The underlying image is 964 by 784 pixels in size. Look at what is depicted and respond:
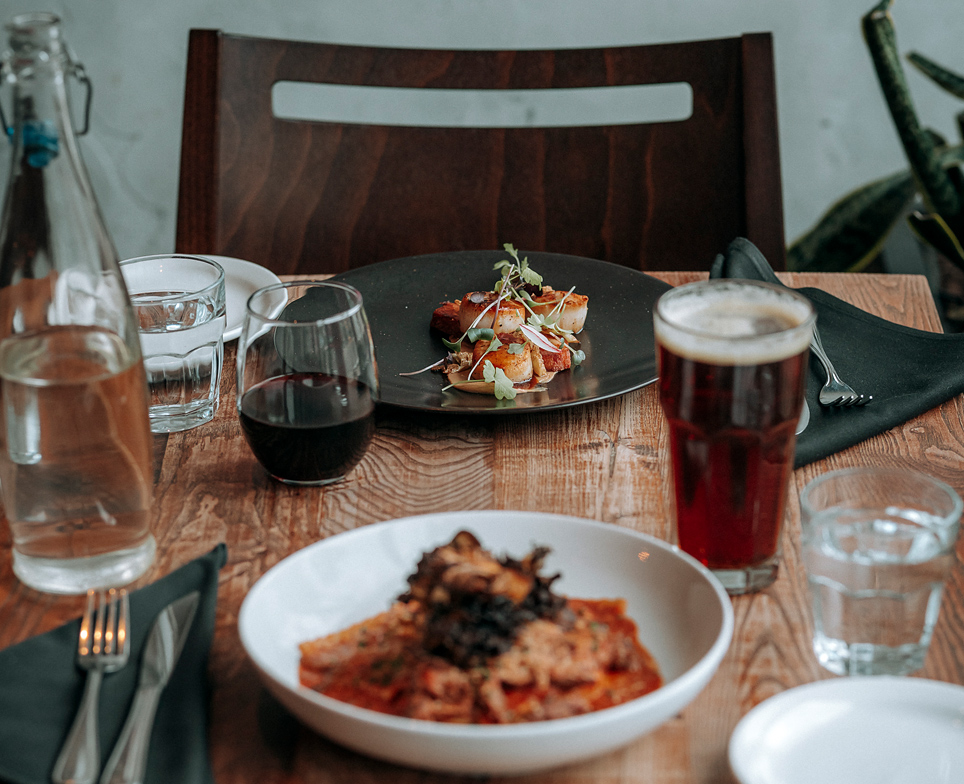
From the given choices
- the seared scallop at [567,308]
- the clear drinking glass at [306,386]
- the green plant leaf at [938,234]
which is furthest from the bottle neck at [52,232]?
the green plant leaf at [938,234]

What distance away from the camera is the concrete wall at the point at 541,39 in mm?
2895

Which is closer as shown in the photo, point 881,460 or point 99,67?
point 881,460

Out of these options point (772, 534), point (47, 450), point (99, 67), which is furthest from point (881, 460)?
point (99, 67)

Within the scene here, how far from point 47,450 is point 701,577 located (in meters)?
0.54

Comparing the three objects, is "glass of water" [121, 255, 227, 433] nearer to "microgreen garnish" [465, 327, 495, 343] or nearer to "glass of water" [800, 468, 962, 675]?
"microgreen garnish" [465, 327, 495, 343]

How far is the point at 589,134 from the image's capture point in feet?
6.27

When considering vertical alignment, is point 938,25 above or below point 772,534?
above

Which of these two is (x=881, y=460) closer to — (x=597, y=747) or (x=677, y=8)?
(x=597, y=747)

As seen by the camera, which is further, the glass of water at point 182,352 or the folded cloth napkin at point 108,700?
the glass of water at point 182,352

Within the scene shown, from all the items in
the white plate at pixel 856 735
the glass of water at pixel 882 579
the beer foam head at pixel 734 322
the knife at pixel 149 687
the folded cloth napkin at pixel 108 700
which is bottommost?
the folded cloth napkin at pixel 108 700

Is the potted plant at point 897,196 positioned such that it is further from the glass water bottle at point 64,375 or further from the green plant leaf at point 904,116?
the glass water bottle at point 64,375

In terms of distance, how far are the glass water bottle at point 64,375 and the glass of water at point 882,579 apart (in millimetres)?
563

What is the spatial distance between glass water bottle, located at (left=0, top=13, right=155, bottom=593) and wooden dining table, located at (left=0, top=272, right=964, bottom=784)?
0.06 m

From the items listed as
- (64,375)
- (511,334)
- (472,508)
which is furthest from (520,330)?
(64,375)
